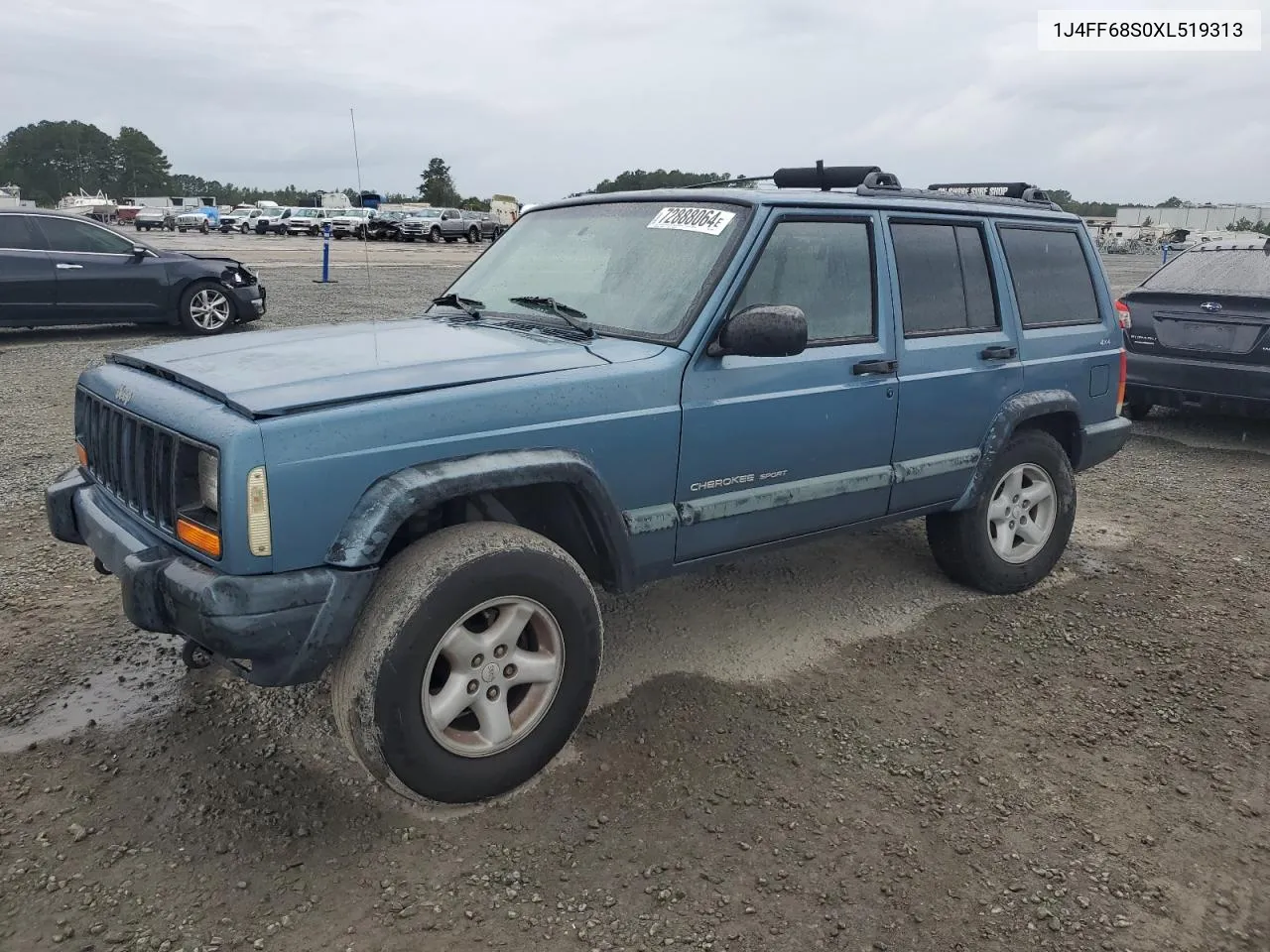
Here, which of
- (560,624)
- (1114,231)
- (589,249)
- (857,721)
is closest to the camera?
(560,624)

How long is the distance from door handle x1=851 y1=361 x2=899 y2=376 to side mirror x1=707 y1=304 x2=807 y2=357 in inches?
23.9

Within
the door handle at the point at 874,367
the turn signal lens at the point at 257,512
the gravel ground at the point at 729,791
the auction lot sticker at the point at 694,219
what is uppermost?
the auction lot sticker at the point at 694,219

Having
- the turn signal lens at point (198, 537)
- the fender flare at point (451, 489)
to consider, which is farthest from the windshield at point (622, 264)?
the turn signal lens at point (198, 537)

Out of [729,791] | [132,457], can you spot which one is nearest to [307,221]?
[132,457]

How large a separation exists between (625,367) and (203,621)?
1462mm

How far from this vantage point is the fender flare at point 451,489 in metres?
2.59

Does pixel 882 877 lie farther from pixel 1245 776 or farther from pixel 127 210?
pixel 127 210

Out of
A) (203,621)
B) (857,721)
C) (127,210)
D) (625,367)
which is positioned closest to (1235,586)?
(857,721)

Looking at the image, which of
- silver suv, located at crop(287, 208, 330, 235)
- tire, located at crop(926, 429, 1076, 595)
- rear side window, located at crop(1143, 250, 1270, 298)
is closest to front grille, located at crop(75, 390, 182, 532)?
tire, located at crop(926, 429, 1076, 595)

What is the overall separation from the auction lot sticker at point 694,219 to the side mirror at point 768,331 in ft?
1.58

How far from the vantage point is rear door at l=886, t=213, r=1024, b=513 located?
3939mm

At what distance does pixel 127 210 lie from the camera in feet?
195

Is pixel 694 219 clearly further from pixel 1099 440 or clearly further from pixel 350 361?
pixel 1099 440

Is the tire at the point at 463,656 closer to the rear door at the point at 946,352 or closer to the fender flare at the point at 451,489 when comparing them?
the fender flare at the point at 451,489
